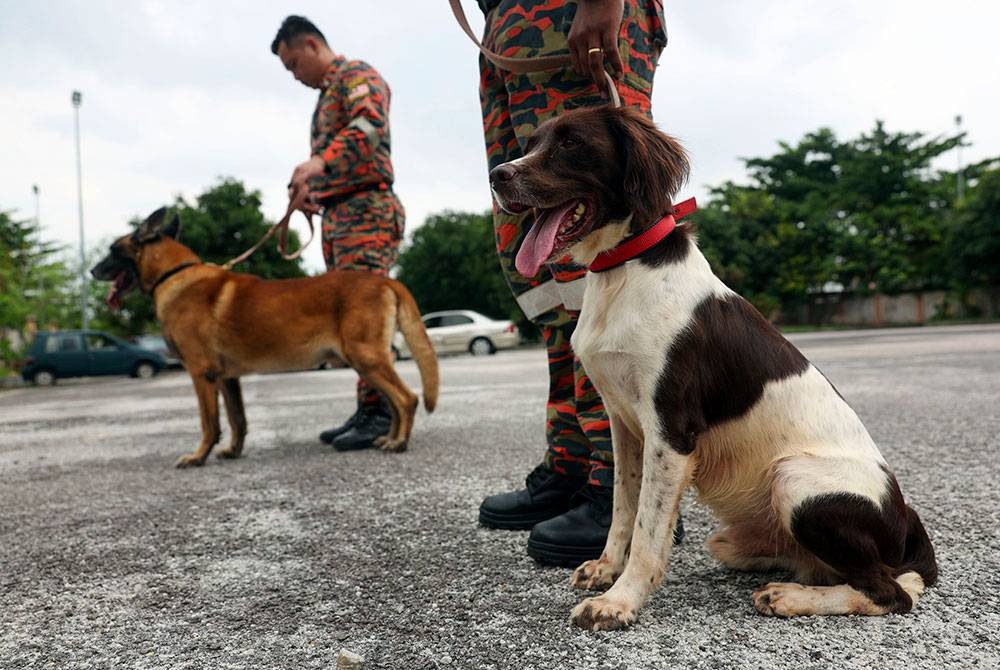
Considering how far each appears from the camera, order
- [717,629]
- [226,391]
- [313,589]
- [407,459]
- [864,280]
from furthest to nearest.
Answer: [864,280] → [226,391] → [407,459] → [313,589] → [717,629]

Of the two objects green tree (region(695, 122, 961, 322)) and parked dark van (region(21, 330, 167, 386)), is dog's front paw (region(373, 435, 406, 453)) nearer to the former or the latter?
parked dark van (region(21, 330, 167, 386))

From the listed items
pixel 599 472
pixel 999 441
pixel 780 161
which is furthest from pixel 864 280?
pixel 599 472

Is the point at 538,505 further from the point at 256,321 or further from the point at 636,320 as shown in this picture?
the point at 256,321

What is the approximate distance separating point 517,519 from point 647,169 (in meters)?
1.35

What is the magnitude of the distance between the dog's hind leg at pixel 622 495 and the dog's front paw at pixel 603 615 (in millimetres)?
246

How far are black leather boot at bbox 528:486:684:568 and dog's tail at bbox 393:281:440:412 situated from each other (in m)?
2.63

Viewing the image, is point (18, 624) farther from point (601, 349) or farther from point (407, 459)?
point (407, 459)

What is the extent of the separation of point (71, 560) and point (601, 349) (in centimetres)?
196

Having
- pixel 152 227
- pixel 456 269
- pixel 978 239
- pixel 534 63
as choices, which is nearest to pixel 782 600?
pixel 534 63

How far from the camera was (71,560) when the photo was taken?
7.71ft

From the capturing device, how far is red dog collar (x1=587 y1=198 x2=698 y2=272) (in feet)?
5.85

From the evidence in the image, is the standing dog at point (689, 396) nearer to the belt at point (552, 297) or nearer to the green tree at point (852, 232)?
the belt at point (552, 297)

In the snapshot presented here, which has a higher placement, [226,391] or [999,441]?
[226,391]

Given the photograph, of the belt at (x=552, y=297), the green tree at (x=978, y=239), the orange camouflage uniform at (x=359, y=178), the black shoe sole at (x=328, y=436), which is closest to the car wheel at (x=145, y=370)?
the black shoe sole at (x=328, y=436)
